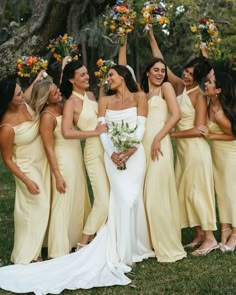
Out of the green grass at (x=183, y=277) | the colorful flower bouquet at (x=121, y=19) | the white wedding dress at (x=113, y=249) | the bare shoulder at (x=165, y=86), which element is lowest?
the green grass at (x=183, y=277)

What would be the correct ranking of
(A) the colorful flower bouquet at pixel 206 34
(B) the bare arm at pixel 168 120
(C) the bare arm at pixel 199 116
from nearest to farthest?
(B) the bare arm at pixel 168 120, (C) the bare arm at pixel 199 116, (A) the colorful flower bouquet at pixel 206 34

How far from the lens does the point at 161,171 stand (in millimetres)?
6043

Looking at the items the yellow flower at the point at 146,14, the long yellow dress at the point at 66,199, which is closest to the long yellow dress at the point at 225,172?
the yellow flower at the point at 146,14

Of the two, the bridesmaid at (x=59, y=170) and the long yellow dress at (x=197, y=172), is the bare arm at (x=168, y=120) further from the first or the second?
the bridesmaid at (x=59, y=170)

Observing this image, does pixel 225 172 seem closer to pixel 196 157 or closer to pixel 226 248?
pixel 196 157

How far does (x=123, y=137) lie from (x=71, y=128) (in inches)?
26.3

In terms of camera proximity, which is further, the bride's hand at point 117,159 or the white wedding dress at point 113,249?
the bride's hand at point 117,159

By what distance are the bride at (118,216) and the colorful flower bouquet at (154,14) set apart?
3.06 ft

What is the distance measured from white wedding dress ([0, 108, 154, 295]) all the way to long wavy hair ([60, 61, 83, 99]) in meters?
0.63

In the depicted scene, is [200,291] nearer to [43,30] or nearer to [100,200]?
[100,200]

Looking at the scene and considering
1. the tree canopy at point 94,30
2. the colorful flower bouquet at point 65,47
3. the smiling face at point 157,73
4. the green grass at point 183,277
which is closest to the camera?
the green grass at point 183,277

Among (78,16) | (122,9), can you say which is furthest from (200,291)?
(78,16)

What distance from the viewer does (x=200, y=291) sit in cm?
506

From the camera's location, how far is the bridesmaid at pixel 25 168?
576cm
